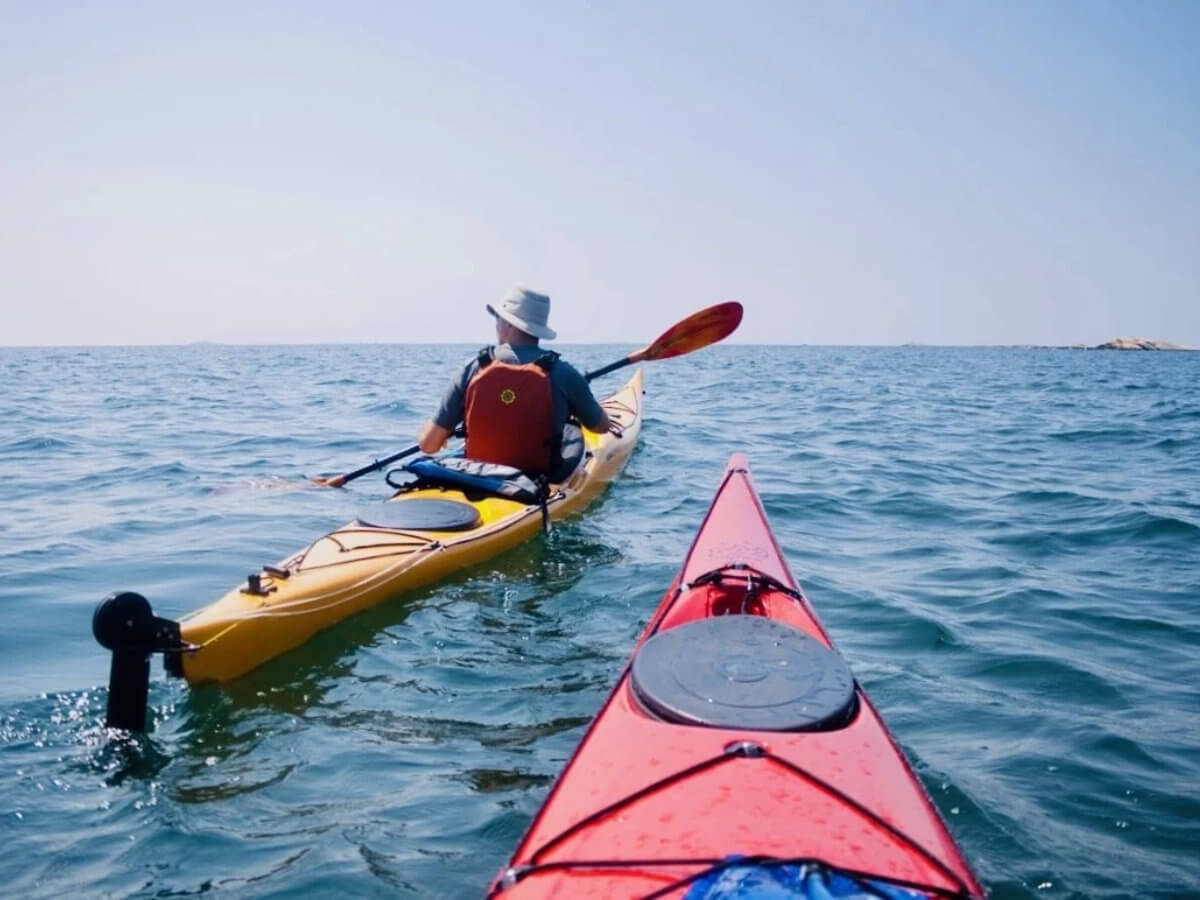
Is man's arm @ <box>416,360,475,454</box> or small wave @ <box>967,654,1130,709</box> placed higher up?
man's arm @ <box>416,360,475,454</box>

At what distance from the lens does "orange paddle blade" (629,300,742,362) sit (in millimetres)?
8281

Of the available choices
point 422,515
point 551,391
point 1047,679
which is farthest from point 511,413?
point 1047,679

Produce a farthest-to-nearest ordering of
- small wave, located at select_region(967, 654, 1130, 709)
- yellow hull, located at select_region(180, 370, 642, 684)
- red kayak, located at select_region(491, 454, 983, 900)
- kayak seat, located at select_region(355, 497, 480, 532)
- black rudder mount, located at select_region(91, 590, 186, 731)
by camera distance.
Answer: kayak seat, located at select_region(355, 497, 480, 532), small wave, located at select_region(967, 654, 1130, 709), yellow hull, located at select_region(180, 370, 642, 684), black rudder mount, located at select_region(91, 590, 186, 731), red kayak, located at select_region(491, 454, 983, 900)

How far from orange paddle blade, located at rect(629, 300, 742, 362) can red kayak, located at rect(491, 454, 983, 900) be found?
5.60 m

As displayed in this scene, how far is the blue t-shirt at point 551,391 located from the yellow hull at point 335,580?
542mm

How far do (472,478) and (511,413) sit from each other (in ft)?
1.51

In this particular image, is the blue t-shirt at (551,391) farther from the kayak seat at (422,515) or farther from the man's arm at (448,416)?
the kayak seat at (422,515)

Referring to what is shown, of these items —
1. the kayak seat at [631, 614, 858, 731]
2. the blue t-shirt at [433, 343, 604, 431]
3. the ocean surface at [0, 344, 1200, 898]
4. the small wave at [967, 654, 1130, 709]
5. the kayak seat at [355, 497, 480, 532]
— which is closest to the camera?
the kayak seat at [631, 614, 858, 731]

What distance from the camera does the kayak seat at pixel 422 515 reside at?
4.88 m

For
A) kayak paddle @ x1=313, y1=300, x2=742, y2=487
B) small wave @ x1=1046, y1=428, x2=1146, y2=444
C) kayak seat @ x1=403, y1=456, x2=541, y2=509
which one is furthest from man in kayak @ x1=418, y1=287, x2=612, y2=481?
small wave @ x1=1046, y1=428, x2=1146, y2=444

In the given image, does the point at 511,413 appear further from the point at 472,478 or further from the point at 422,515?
the point at 422,515

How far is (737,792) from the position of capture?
A: 6.73 feet

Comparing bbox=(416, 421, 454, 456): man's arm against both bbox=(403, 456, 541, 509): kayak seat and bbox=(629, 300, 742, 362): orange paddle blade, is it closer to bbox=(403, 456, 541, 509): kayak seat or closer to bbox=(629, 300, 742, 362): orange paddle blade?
bbox=(403, 456, 541, 509): kayak seat

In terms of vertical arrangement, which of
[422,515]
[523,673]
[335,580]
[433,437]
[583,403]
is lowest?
[523,673]
